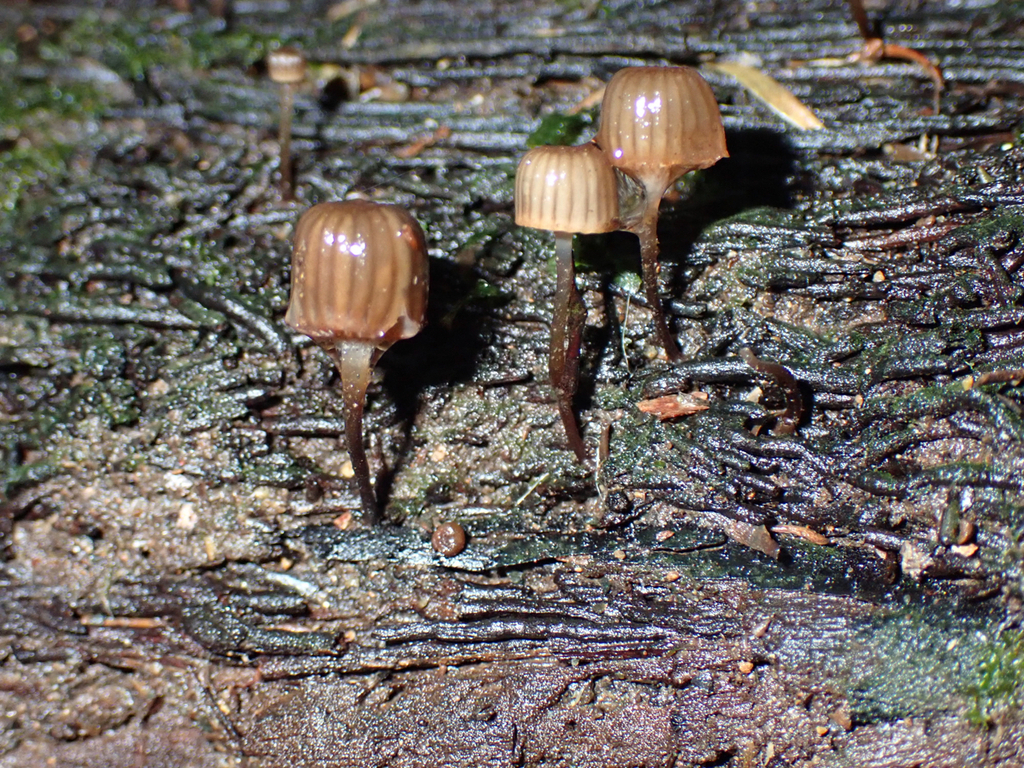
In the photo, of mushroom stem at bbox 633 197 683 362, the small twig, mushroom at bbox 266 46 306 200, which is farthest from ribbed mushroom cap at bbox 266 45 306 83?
the small twig

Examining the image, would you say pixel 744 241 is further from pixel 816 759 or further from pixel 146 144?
pixel 146 144

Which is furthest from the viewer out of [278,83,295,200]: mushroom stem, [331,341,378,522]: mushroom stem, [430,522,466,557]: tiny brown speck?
[278,83,295,200]: mushroom stem

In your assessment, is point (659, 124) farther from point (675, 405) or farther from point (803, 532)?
point (803, 532)

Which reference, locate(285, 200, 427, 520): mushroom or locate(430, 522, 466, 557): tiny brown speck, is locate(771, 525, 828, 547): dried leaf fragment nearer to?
locate(430, 522, 466, 557): tiny brown speck

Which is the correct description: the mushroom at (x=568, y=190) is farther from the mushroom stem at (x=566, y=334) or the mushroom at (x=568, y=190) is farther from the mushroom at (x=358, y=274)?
the mushroom at (x=358, y=274)

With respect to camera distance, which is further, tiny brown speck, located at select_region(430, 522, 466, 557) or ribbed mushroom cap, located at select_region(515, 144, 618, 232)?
tiny brown speck, located at select_region(430, 522, 466, 557)

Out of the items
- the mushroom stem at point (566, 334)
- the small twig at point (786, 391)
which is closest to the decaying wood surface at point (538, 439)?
the small twig at point (786, 391)

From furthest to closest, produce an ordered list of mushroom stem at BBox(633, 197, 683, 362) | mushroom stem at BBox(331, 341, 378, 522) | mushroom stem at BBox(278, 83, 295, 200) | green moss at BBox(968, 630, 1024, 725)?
mushroom stem at BBox(278, 83, 295, 200), mushroom stem at BBox(633, 197, 683, 362), mushroom stem at BBox(331, 341, 378, 522), green moss at BBox(968, 630, 1024, 725)
